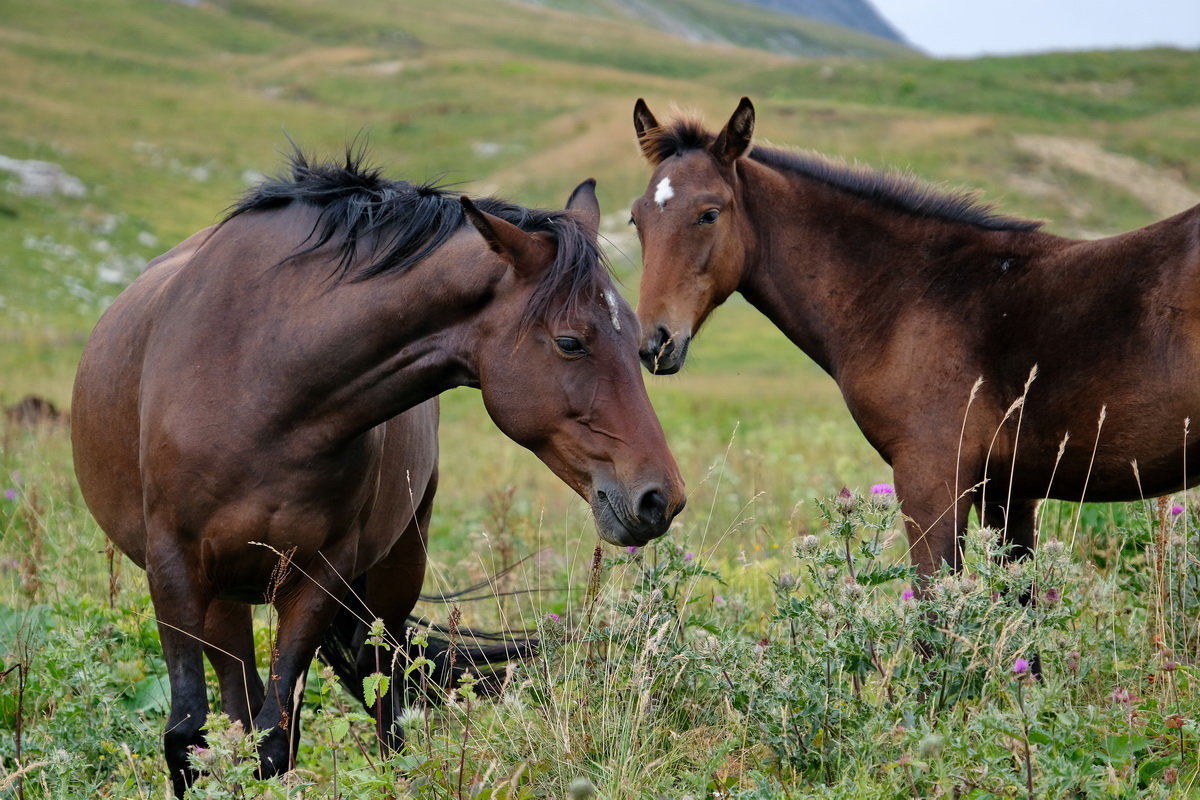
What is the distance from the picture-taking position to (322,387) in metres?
3.58

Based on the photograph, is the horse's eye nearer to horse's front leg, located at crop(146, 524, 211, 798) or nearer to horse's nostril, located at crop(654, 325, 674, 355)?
horse's front leg, located at crop(146, 524, 211, 798)

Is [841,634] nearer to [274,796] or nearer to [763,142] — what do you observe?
[274,796]

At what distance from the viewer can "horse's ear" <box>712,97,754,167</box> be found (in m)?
5.12

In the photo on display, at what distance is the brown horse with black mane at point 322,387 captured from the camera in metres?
3.32

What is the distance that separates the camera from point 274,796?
298 centimetres

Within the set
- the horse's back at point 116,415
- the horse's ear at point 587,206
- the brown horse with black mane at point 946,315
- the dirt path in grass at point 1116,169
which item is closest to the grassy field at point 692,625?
the horse's ear at point 587,206

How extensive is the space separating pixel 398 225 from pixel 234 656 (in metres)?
1.60

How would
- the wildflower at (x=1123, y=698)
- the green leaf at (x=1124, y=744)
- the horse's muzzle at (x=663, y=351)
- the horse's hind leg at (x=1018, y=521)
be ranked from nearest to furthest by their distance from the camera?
1. the green leaf at (x=1124, y=744)
2. the wildflower at (x=1123, y=698)
3. the horse's hind leg at (x=1018, y=521)
4. the horse's muzzle at (x=663, y=351)

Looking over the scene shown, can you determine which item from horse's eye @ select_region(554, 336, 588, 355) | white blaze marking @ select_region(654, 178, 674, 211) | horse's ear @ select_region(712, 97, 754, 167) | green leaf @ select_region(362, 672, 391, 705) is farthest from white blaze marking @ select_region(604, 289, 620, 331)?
horse's ear @ select_region(712, 97, 754, 167)

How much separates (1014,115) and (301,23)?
5352 centimetres

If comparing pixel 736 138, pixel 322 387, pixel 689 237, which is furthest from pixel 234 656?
pixel 736 138

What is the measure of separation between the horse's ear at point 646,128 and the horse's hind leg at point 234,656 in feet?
9.78

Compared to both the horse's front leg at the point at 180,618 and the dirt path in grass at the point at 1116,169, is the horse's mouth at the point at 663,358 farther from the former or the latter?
the dirt path in grass at the point at 1116,169

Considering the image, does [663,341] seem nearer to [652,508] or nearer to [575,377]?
[575,377]
